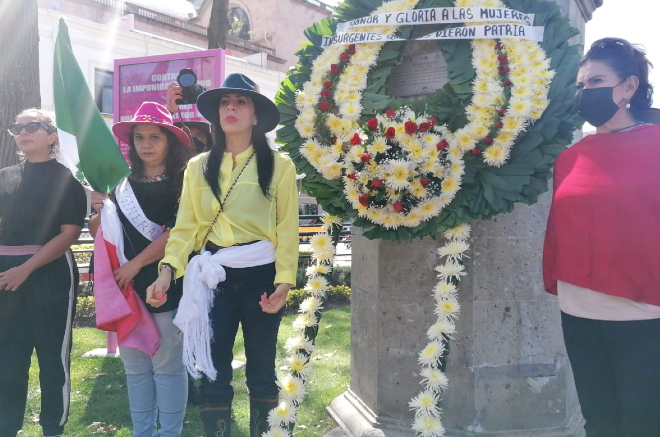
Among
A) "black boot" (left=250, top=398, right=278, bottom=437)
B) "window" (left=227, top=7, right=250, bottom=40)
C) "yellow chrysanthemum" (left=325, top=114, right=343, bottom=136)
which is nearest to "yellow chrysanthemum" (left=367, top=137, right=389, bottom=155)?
"yellow chrysanthemum" (left=325, top=114, right=343, bottom=136)

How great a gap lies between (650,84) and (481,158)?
798 mm

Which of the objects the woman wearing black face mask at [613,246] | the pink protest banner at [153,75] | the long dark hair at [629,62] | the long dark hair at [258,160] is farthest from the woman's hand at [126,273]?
the pink protest banner at [153,75]

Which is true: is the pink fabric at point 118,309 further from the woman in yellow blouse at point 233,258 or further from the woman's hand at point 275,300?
the woman's hand at point 275,300

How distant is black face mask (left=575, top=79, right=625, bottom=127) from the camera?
7.75 ft

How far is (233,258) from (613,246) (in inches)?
64.4

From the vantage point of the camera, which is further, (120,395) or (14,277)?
(120,395)

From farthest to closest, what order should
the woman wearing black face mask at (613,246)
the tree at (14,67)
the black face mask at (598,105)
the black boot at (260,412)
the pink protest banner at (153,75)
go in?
the pink protest banner at (153,75), the tree at (14,67), the black boot at (260,412), the black face mask at (598,105), the woman wearing black face mask at (613,246)

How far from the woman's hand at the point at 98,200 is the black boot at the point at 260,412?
1.34 m

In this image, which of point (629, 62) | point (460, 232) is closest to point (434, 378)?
point (460, 232)

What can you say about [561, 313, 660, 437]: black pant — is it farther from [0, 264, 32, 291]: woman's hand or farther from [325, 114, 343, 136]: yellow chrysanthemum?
[0, 264, 32, 291]: woman's hand

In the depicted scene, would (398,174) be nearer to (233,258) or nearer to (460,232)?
(460,232)

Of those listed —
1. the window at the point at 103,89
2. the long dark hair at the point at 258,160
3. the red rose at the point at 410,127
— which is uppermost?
the window at the point at 103,89

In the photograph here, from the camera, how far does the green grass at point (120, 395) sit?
12.6 ft

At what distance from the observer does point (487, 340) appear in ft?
10.6
